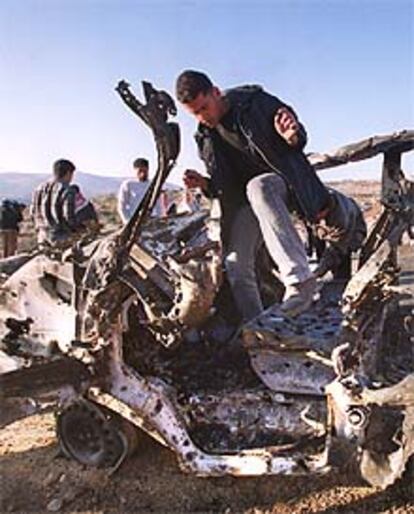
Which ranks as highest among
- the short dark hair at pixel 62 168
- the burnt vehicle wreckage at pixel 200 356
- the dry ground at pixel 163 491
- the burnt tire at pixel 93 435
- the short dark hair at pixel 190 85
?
the short dark hair at pixel 190 85

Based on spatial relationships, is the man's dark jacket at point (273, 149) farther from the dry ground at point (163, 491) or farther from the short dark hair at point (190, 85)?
the dry ground at point (163, 491)

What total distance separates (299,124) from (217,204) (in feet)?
3.15

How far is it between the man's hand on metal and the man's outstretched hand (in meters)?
0.73

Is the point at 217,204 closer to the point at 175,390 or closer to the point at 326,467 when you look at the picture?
the point at 175,390

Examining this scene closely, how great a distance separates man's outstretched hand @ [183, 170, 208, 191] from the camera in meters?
4.77

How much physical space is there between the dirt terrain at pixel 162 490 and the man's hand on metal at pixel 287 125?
183 centimetres

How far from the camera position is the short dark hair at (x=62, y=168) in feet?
24.4

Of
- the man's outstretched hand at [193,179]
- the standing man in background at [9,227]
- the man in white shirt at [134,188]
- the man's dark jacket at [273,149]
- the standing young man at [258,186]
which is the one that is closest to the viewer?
the standing young man at [258,186]

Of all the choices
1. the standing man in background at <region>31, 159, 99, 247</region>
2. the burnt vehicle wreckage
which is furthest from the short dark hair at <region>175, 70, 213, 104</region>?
the standing man in background at <region>31, 159, 99, 247</region>

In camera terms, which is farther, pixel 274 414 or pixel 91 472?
pixel 91 472

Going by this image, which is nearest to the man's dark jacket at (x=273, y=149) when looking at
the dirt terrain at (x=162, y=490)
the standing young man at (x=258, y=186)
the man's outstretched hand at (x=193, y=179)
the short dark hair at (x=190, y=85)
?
the standing young man at (x=258, y=186)

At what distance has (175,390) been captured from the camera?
4.45m

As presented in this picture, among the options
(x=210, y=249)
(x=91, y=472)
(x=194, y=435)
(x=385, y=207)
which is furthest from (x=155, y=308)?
(x=385, y=207)

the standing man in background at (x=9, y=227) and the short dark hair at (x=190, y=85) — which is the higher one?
the short dark hair at (x=190, y=85)
